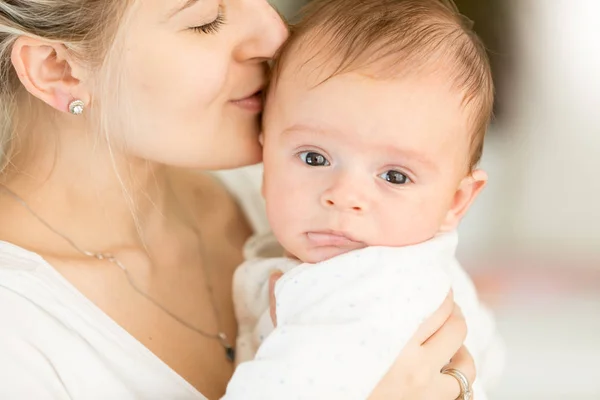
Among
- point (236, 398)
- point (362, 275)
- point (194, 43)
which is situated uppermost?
point (194, 43)

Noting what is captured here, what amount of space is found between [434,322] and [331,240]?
230 millimetres

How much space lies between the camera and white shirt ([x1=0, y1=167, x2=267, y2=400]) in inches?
43.8

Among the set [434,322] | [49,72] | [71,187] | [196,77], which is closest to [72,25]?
[49,72]

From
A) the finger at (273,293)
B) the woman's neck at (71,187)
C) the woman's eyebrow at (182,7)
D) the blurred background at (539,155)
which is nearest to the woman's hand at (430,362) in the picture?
the finger at (273,293)

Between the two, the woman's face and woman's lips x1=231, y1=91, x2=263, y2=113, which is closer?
the woman's face

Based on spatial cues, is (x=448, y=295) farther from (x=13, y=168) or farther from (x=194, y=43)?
(x=13, y=168)

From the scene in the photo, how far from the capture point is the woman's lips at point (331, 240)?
3.90ft

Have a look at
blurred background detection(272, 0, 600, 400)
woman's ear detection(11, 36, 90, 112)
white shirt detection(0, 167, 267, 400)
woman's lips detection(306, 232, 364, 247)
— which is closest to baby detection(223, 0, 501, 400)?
woman's lips detection(306, 232, 364, 247)

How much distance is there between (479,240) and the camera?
9.84 ft

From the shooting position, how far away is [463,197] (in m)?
1.33

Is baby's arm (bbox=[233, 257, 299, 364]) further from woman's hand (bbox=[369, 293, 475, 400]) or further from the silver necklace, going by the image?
woman's hand (bbox=[369, 293, 475, 400])

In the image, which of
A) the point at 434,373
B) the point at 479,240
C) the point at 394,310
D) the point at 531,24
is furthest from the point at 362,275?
the point at 531,24

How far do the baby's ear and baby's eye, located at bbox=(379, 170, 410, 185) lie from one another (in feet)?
0.48

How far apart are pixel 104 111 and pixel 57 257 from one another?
10.5 inches
